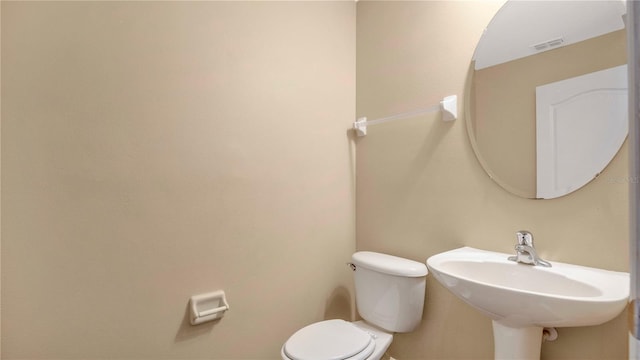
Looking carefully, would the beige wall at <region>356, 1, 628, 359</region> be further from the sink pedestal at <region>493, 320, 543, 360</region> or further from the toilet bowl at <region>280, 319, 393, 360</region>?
the toilet bowl at <region>280, 319, 393, 360</region>

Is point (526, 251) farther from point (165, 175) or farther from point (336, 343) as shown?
point (165, 175)

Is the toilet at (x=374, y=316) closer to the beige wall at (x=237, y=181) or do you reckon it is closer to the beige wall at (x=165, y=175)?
the beige wall at (x=237, y=181)

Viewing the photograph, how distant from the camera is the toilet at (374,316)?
1194 mm

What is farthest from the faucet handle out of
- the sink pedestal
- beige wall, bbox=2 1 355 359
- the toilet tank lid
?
beige wall, bbox=2 1 355 359

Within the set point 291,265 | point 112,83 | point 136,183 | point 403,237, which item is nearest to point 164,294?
point 136,183

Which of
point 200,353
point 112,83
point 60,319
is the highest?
point 112,83

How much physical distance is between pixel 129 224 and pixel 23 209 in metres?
0.30

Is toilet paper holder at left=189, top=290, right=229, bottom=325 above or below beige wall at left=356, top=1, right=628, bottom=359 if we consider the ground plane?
below

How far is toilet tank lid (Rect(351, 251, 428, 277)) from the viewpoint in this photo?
1.33m

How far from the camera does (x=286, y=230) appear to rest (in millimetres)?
1528

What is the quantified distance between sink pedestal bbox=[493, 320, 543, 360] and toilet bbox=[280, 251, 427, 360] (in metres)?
0.38

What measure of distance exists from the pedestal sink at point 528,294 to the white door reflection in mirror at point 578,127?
0.29m

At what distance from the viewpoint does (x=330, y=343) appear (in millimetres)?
1228

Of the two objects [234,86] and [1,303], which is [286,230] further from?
[1,303]
